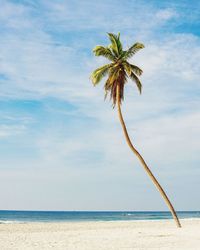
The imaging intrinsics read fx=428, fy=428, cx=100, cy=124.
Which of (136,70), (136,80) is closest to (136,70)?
(136,70)

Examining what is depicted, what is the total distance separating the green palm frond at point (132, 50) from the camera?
3194 cm

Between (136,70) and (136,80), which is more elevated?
Answer: (136,70)

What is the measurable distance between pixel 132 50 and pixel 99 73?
303 cm

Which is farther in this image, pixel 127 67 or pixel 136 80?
pixel 136 80

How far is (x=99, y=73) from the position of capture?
31938 millimetres

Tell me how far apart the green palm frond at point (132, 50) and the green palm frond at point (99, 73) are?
1.32m

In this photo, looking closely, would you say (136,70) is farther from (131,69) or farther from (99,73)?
(99,73)

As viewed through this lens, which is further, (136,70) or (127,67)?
(136,70)

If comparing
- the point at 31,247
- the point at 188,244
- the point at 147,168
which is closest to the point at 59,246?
the point at 31,247

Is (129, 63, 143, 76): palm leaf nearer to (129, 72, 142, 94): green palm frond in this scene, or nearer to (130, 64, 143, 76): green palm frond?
(130, 64, 143, 76): green palm frond

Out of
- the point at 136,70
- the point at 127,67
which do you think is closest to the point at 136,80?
the point at 136,70

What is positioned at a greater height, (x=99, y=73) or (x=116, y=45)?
(x=116, y=45)

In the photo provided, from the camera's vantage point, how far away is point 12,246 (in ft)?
58.9

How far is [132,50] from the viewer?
32062 mm
